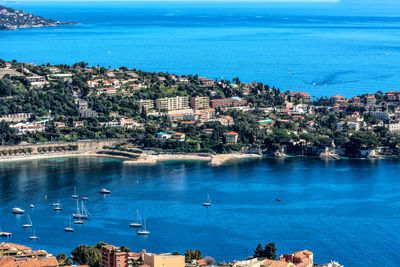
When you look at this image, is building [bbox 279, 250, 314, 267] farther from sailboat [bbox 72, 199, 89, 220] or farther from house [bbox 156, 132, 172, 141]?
house [bbox 156, 132, 172, 141]

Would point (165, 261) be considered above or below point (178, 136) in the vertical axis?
above

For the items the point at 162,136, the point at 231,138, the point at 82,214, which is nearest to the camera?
the point at 82,214

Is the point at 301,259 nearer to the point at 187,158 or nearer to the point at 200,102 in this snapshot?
the point at 187,158

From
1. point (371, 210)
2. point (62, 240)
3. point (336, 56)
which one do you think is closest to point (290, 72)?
point (336, 56)

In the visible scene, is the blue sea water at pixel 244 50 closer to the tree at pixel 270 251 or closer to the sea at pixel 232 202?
the sea at pixel 232 202

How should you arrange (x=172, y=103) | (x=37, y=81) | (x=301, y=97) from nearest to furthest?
1. (x=172, y=103)
2. (x=37, y=81)
3. (x=301, y=97)

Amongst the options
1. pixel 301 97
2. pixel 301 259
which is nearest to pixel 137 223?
pixel 301 259
